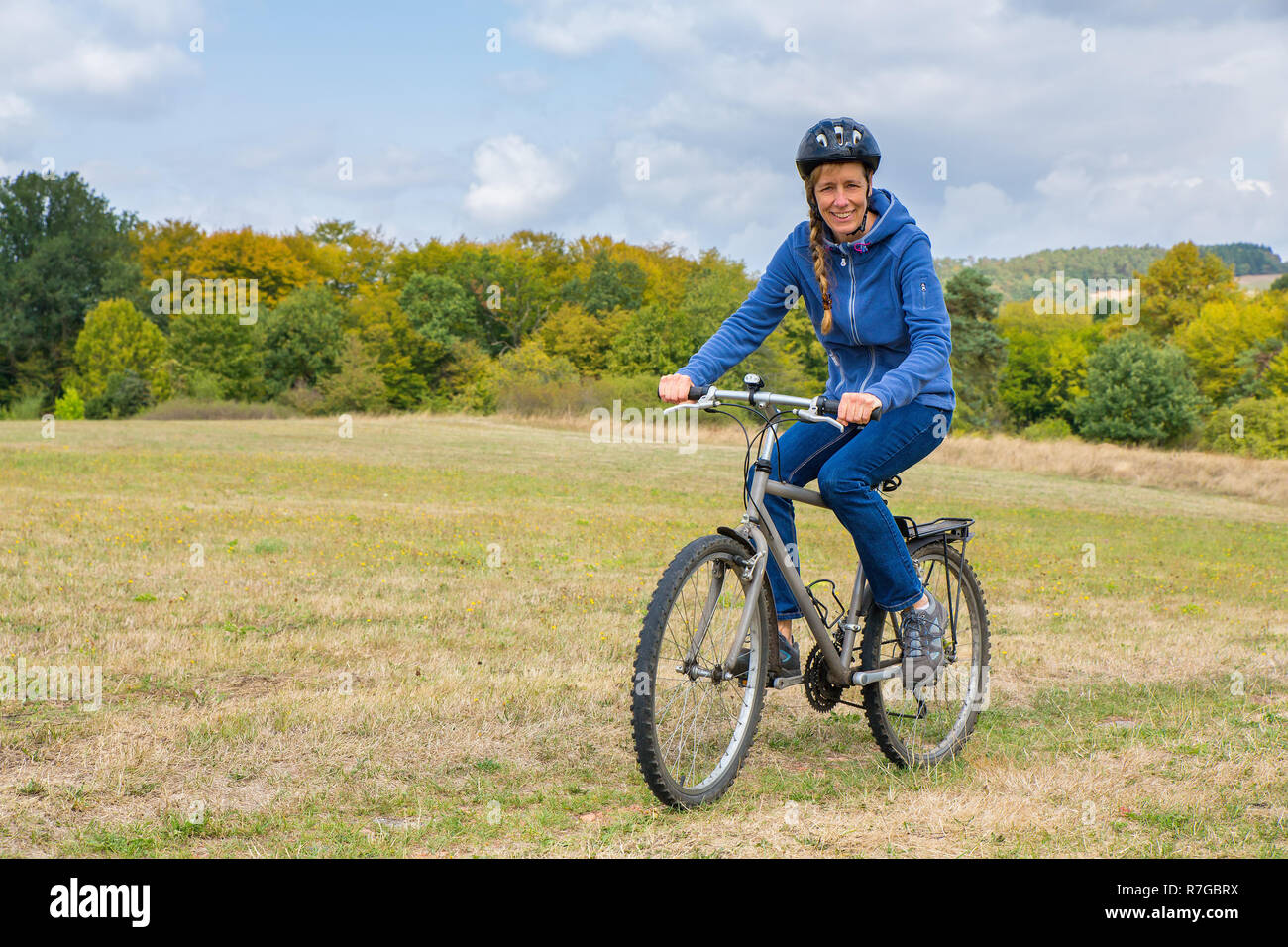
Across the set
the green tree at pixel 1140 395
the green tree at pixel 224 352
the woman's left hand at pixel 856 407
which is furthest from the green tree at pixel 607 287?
the woman's left hand at pixel 856 407

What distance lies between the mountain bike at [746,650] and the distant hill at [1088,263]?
110m

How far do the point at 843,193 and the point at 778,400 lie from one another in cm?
88

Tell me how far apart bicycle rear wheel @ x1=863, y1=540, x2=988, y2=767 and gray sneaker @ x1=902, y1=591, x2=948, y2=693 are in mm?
42

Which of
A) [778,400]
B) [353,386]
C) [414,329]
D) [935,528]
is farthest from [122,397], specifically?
[778,400]

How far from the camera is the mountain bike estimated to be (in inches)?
151

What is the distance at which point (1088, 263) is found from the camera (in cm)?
13650

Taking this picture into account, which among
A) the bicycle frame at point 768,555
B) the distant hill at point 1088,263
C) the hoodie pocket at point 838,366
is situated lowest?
the bicycle frame at point 768,555

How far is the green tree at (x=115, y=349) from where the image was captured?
65.2 metres

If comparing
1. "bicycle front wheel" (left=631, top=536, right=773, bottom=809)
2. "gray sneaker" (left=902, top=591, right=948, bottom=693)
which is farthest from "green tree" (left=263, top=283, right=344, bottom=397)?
"bicycle front wheel" (left=631, top=536, right=773, bottom=809)

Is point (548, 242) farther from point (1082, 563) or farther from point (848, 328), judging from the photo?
point (848, 328)

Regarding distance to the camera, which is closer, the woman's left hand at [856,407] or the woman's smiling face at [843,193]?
the woman's left hand at [856,407]

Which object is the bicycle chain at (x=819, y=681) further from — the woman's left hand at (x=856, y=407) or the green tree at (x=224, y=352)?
the green tree at (x=224, y=352)

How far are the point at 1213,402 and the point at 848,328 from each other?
256 ft
